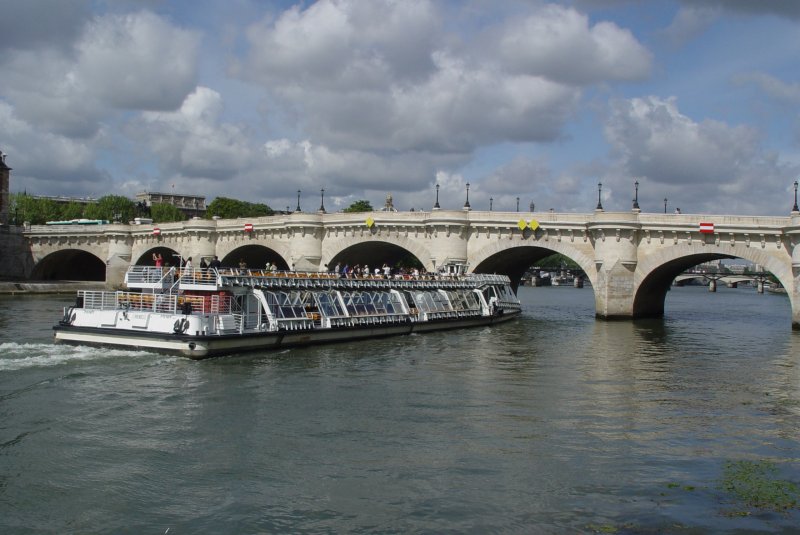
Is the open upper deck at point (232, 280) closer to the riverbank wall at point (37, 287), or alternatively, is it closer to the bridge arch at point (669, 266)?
the bridge arch at point (669, 266)

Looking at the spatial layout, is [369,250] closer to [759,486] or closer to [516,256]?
[516,256]

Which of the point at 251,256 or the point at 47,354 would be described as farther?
the point at 251,256

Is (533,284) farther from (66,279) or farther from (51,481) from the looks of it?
(51,481)

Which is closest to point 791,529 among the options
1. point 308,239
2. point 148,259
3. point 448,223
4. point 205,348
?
point 205,348

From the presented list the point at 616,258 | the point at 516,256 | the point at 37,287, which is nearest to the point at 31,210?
the point at 37,287

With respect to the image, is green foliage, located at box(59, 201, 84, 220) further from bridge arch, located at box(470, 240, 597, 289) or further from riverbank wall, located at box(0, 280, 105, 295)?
bridge arch, located at box(470, 240, 597, 289)

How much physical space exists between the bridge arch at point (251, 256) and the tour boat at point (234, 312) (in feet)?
115

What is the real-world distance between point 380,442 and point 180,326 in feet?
50.9

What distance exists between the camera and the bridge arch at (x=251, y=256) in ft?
281

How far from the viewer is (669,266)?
62000mm

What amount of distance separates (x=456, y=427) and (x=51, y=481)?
10686 mm

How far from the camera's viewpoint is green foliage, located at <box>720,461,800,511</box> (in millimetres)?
16625

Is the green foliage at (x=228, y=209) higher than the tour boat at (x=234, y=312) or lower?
higher

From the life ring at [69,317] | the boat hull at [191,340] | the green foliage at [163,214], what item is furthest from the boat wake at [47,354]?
the green foliage at [163,214]
